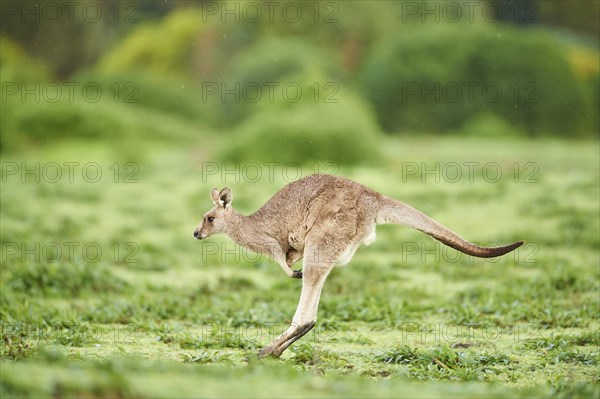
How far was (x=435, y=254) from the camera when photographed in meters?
13.5

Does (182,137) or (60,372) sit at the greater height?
(182,137)

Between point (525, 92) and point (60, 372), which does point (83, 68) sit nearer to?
point (525, 92)

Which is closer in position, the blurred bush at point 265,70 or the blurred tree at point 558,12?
the blurred bush at point 265,70

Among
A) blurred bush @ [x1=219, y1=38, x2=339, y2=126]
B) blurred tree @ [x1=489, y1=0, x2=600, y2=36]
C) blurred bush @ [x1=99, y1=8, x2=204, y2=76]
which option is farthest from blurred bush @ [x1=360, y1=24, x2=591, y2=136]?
blurred bush @ [x1=99, y1=8, x2=204, y2=76]

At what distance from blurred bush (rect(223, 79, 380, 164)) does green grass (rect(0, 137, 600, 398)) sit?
2901 mm

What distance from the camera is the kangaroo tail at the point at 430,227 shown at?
6.57 metres

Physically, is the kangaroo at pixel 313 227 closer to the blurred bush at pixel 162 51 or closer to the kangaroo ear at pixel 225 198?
the kangaroo ear at pixel 225 198


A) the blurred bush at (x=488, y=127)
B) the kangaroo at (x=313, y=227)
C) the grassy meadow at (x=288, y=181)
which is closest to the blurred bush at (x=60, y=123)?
the grassy meadow at (x=288, y=181)

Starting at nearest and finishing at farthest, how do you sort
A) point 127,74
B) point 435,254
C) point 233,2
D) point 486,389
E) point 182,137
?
point 486,389, point 435,254, point 182,137, point 127,74, point 233,2

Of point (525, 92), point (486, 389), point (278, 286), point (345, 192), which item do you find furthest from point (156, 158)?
point (486, 389)

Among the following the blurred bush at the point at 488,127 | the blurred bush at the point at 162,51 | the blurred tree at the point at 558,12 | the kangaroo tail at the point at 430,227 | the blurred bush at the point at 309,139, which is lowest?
the kangaroo tail at the point at 430,227

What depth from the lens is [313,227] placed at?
7.33 meters

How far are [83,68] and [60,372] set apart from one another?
35.1 meters

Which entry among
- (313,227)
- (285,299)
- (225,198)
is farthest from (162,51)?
(313,227)
